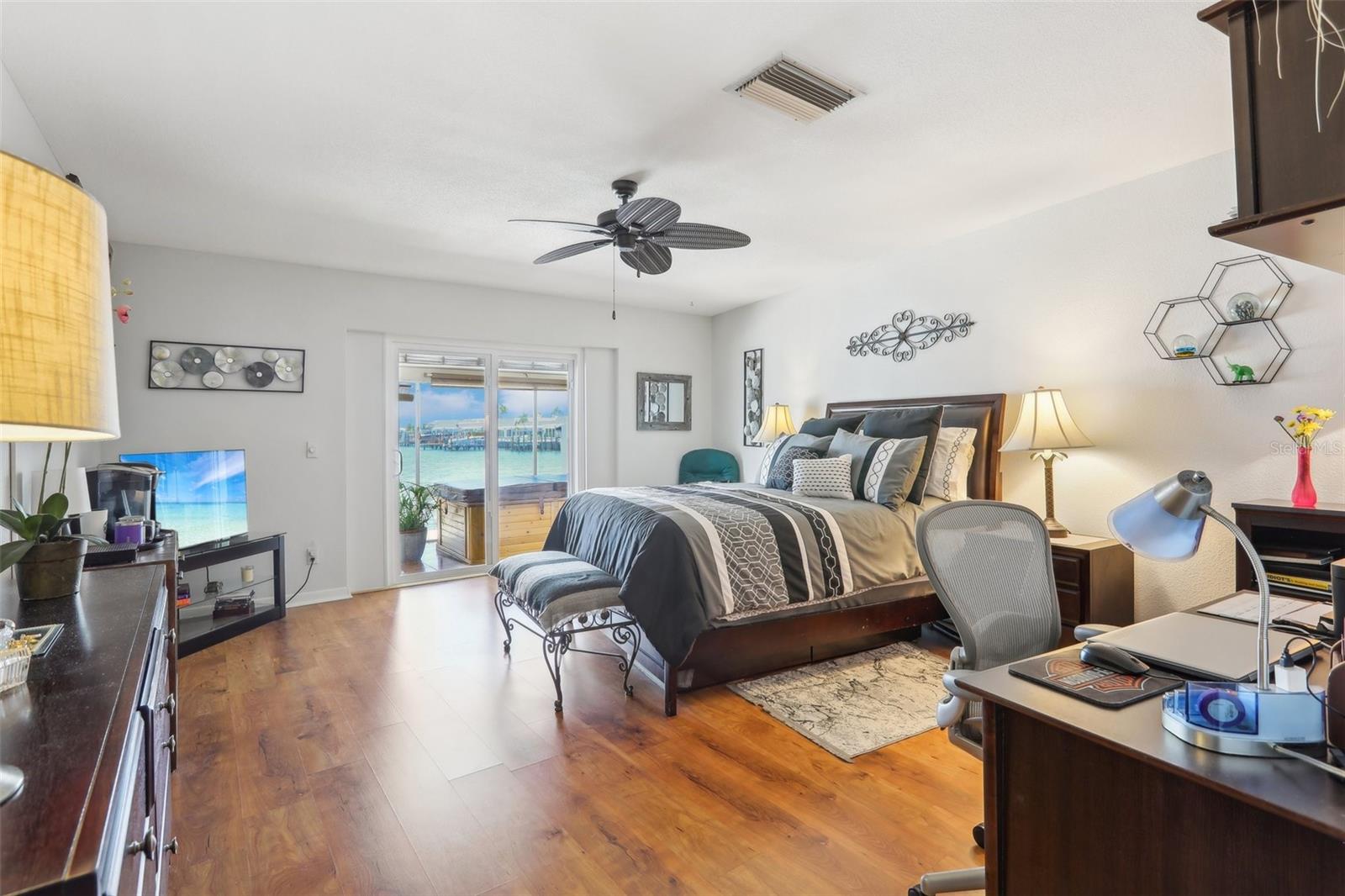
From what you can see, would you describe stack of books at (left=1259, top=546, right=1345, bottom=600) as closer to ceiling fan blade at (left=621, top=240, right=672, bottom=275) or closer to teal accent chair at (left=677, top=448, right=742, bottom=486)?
ceiling fan blade at (left=621, top=240, right=672, bottom=275)

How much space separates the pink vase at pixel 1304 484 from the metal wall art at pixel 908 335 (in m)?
1.86

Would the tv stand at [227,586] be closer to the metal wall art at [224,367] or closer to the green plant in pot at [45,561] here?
the metal wall art at [224,367]

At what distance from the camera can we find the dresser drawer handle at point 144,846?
90 cm

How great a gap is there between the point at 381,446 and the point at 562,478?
1654 mm

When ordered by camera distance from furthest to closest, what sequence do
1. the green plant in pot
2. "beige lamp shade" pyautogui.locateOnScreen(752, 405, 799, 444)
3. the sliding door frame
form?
"beige lamp shade" pyautogui.locateOnScreen(752, 405, 799, 444)
the sliding door frame
the green plant in pot

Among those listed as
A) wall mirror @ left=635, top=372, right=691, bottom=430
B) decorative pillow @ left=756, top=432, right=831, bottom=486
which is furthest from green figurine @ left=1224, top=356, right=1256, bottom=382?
wall mirror @ left=635, top=372, right=691, bottom=430

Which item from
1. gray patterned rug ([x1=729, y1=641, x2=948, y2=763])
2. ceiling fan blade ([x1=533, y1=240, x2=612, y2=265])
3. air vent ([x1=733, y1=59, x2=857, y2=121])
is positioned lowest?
gray patterned rug ([x1=729, y1=641, x2=948, y2=763])

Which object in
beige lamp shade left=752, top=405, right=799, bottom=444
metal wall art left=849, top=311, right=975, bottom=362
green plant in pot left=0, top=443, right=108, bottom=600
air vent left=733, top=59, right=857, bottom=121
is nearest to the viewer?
green plant in pot left=0, top=443, right=108, bottom=600

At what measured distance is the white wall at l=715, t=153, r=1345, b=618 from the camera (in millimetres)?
2793

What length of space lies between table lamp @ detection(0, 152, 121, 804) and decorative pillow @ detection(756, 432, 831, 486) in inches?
151

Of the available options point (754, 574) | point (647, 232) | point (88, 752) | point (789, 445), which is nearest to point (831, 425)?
point (789, 445)

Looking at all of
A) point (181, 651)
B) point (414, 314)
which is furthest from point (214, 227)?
point (181, 651)

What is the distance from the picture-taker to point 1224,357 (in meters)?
2.99

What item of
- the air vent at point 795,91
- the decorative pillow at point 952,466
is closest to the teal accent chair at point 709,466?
the decorative pillow at point 952,466
